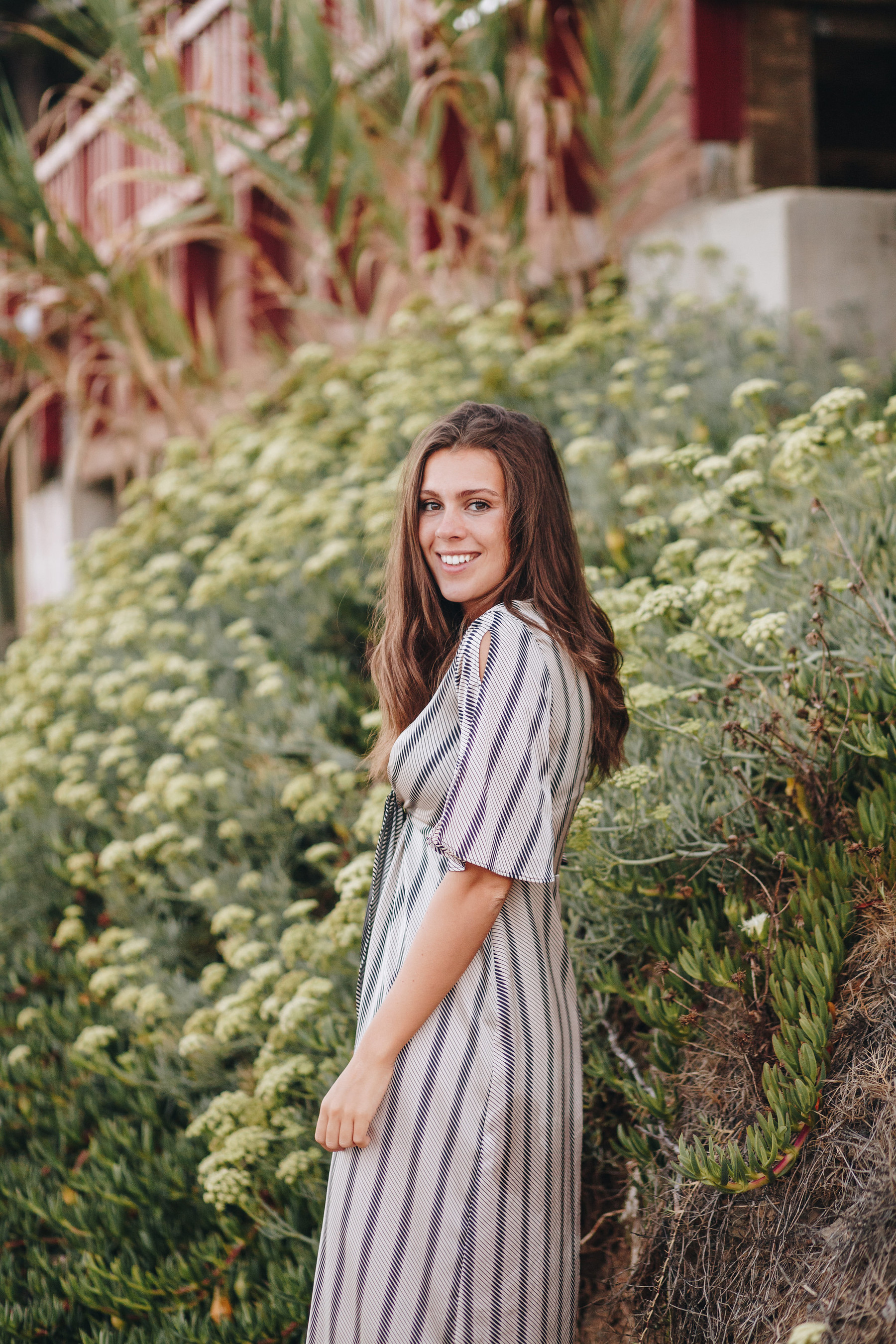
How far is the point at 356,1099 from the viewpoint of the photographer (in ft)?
5.54

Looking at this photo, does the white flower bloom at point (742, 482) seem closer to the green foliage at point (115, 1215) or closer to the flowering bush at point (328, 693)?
the flowering bush at point (328, 693)

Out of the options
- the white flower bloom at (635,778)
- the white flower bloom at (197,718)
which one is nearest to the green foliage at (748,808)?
the white flower bloom at (635,778)

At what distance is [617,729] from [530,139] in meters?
6.06

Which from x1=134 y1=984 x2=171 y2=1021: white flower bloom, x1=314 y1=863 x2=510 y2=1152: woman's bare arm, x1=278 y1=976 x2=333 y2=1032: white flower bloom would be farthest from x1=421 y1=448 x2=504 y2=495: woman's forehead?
x1=134 y1=984 x2=171 y2=1021: white flower bloom

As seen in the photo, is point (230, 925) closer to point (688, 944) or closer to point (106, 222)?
point (688, 944)

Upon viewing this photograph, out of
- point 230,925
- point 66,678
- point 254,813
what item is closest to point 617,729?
point 230,925

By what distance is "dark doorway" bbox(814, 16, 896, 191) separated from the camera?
6871 millimetres

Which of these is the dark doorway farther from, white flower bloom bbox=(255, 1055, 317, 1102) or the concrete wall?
white flower bloom bbox=(255, 1055, 317, 1102)

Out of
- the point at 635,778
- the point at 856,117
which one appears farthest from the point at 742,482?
the point at 856,117

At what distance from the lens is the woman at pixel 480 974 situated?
65.8 inches

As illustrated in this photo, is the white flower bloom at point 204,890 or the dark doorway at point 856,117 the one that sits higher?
the dark doorway at point 856,117

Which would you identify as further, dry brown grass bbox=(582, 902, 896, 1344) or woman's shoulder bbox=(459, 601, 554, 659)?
dry brown grass bbox=(582, 902, 896, 1344)

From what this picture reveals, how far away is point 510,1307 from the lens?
174cm

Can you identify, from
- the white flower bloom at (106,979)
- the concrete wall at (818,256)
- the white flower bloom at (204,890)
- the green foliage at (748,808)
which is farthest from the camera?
the concrete wall at (818,256)
